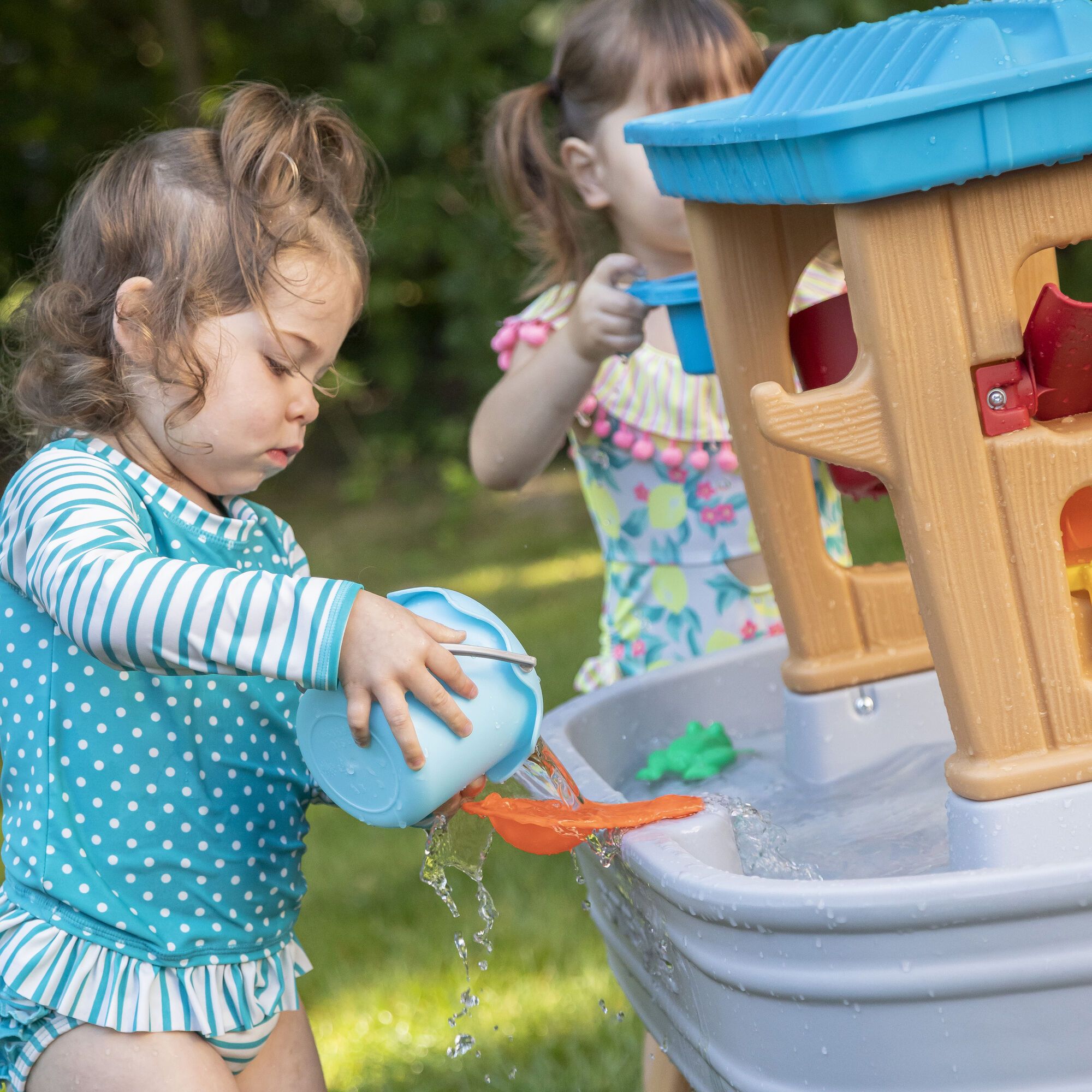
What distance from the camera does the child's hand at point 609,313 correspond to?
65.9 inches

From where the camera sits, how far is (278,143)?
1.40m

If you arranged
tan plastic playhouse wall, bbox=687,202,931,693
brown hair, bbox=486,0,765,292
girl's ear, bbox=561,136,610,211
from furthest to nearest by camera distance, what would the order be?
girl's ear, bbox=561,136,610,211
brown hair, bbox=486,0,765,292
tan plastic playhouse wall, bbox=687,202,931,693

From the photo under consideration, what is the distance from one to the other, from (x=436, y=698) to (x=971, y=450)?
1.39ft

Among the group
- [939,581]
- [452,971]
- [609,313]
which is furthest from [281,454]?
[452,971]

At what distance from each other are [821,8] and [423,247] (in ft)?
8.20

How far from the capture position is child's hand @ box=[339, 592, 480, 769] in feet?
3.28

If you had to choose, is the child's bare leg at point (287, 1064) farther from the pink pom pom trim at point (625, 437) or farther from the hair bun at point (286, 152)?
the pink pom pom trim at point (625, 437)

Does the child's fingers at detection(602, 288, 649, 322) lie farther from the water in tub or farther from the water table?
the water in tub

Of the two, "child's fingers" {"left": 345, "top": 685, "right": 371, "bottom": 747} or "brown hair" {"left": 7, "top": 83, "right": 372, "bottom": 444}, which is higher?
"brown hair" {"left": 7, "top": 83, "right": 372, "bottom": 444}

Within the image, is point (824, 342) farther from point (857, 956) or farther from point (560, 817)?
point (857, 956)

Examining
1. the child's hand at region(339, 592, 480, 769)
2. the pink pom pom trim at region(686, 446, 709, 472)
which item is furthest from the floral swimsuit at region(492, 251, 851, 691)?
the child's hand at region(339, 592, 480, 769)

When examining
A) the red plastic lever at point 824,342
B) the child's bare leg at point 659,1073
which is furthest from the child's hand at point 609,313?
the child's bare leg at point 659,1073

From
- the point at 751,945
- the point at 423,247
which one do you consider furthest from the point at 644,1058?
the point at 423,247

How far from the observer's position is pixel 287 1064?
4.61 ft
